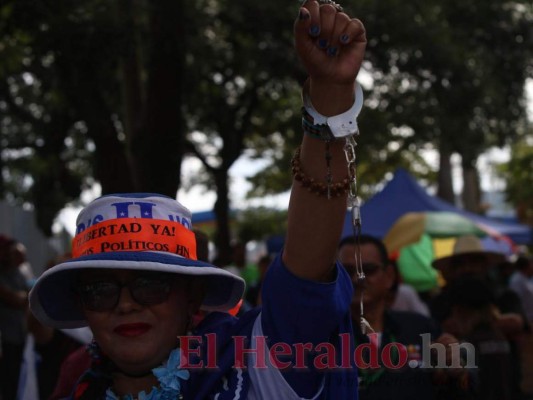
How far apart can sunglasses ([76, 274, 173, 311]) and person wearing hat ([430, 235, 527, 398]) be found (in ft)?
10.2

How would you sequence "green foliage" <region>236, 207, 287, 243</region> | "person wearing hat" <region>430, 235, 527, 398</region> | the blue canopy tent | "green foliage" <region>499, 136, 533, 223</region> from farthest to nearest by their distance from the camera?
"green foliage" <region>499, 136, 533, 223</region>, "green foliage" <region>236, 207, 287, 243</region>, the blue canopy tent, "person wearing hat" <region>430, 235, 527, 398</region>

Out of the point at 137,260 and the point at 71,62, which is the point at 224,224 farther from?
the point at 137,260

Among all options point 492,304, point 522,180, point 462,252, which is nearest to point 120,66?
point 462,252

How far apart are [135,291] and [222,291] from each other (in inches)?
13.4

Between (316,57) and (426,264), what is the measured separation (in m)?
9.78

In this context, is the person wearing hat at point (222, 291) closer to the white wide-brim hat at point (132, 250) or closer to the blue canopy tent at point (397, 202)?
the white wide-brim hat at point (132, 250)

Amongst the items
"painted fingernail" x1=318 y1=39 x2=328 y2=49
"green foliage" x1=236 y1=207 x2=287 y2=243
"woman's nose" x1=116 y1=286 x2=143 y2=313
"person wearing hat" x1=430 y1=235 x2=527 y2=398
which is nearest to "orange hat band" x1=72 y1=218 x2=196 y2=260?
"woman's nose" x1=116 y1=286 x2=143 y2=313

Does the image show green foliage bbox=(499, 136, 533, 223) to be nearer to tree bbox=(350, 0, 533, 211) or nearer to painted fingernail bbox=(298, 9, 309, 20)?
tree bbox=(350, 0, 533, 211)

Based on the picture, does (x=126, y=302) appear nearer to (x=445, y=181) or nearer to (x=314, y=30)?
(x=314, y=30)

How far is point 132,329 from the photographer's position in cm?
250

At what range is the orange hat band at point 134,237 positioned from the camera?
2596 mm

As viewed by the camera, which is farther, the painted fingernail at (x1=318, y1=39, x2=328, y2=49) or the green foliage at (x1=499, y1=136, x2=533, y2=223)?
the green foliage at (x1=499, y1=136, x2=533, y2=223)

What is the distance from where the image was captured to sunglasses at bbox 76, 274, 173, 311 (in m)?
2.53

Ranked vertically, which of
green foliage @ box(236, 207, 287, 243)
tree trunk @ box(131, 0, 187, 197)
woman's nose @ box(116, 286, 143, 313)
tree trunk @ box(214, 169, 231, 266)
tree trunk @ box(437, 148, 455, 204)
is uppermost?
green foliage @ box(236, 207, 287, 243)
